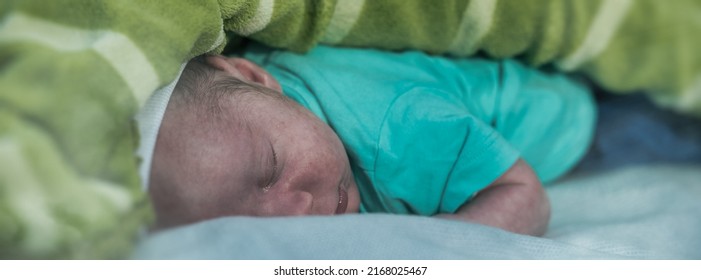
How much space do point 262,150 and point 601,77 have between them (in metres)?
0.53

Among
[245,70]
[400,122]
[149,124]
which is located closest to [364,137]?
[400,122]

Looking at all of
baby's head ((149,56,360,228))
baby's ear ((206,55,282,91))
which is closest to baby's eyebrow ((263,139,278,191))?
baby's head ((149,56,360,228))

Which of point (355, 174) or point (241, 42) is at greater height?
point (241, 42)

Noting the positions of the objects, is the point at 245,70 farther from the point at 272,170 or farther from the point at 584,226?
the point at 584,226

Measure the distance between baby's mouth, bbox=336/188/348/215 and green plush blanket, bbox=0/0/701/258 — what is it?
0.66ft

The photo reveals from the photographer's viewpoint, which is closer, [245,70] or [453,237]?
[453,237]

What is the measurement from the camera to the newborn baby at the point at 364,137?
64cm

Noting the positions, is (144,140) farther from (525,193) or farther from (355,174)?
(525,193)

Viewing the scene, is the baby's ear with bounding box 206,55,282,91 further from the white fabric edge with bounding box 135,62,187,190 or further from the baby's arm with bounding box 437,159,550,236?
the baby's arm with bounding box 437,159,550,236

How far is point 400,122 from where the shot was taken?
800mm

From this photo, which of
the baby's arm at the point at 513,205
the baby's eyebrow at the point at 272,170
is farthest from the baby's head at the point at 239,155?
the baby's arm at the point at 513,205

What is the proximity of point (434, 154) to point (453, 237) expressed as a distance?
152 mm

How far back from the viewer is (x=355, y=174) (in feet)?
2.69
